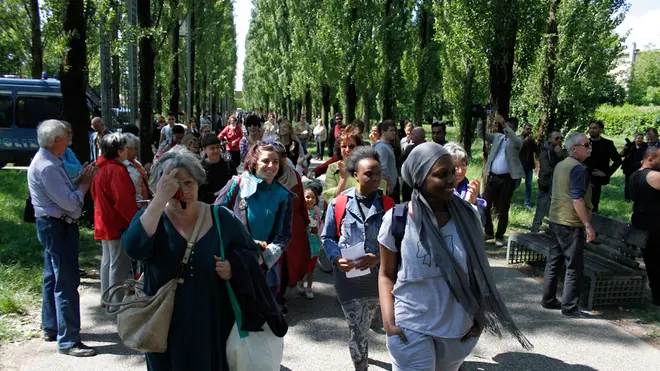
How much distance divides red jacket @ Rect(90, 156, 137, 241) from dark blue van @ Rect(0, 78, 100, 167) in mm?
12880

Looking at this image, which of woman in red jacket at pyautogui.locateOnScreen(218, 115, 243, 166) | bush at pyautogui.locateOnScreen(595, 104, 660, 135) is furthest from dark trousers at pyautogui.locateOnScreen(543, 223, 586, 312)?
bush at pyautogui.locateOnScreen(595, 104, 660, 135)

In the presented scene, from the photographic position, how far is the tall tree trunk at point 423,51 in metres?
20.0

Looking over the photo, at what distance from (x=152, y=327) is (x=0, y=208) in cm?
922

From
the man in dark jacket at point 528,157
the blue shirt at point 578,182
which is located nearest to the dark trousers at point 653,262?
the blue shirt at point 578,182

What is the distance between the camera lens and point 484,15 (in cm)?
1020

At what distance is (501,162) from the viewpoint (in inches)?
330

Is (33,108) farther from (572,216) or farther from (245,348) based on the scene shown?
(245,348)

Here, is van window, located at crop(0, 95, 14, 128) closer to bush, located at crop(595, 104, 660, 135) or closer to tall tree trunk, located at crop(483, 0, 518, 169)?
tall tree trunk, located at crop(483, 0, 518, 169)

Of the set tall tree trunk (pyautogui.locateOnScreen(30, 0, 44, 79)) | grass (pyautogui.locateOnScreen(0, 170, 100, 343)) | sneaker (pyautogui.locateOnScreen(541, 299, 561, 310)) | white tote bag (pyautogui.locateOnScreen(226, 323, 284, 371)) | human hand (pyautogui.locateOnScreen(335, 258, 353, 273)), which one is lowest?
grass (pyautogui.locateOnScreen(0, 170, 100, 343))

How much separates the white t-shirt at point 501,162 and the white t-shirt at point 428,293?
6.06 metres

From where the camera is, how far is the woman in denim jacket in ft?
12.5

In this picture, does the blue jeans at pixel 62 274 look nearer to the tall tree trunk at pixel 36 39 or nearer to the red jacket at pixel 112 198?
the red jacket at pixel 112 198

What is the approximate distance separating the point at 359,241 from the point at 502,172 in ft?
17.2

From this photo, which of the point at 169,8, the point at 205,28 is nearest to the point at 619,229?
the point at 169,8
